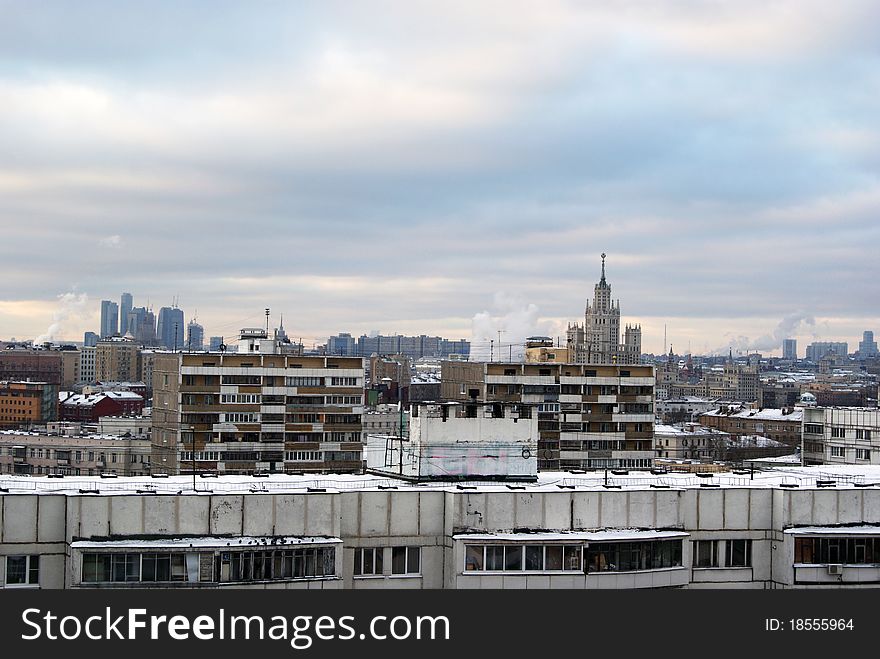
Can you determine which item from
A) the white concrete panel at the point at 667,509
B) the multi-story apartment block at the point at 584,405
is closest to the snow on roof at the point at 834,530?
the white concrete panel at the point at 667,509

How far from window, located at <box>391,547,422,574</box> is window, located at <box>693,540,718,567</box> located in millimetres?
5780

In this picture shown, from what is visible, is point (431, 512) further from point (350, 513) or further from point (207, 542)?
point (207, 542)

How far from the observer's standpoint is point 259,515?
83.5ft

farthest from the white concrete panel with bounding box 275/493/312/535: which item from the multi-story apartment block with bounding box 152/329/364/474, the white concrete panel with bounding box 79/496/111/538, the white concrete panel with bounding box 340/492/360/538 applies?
the multi-story apartment block with bounding box 152/329/364/474

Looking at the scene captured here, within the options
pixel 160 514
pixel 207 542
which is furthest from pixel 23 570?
pixel 207 542

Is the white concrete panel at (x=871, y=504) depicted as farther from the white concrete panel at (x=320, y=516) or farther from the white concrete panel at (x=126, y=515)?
the white concrete panel at (x=126, y=515)

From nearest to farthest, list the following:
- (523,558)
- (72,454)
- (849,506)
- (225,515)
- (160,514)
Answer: (160,514) → (225,515) → (523,558) → (849,506) → (72,454)

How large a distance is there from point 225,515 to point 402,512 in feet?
11.5

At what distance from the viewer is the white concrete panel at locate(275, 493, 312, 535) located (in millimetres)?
25516

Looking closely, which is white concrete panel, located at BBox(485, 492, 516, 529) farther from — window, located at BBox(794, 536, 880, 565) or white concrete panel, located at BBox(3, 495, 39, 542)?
white concrete panel, located at BBox(3, 495, 39, 542)

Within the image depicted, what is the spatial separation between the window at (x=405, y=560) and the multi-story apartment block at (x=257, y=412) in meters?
58.5

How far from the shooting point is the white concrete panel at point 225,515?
993 inches

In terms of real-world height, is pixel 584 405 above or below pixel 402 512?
above
